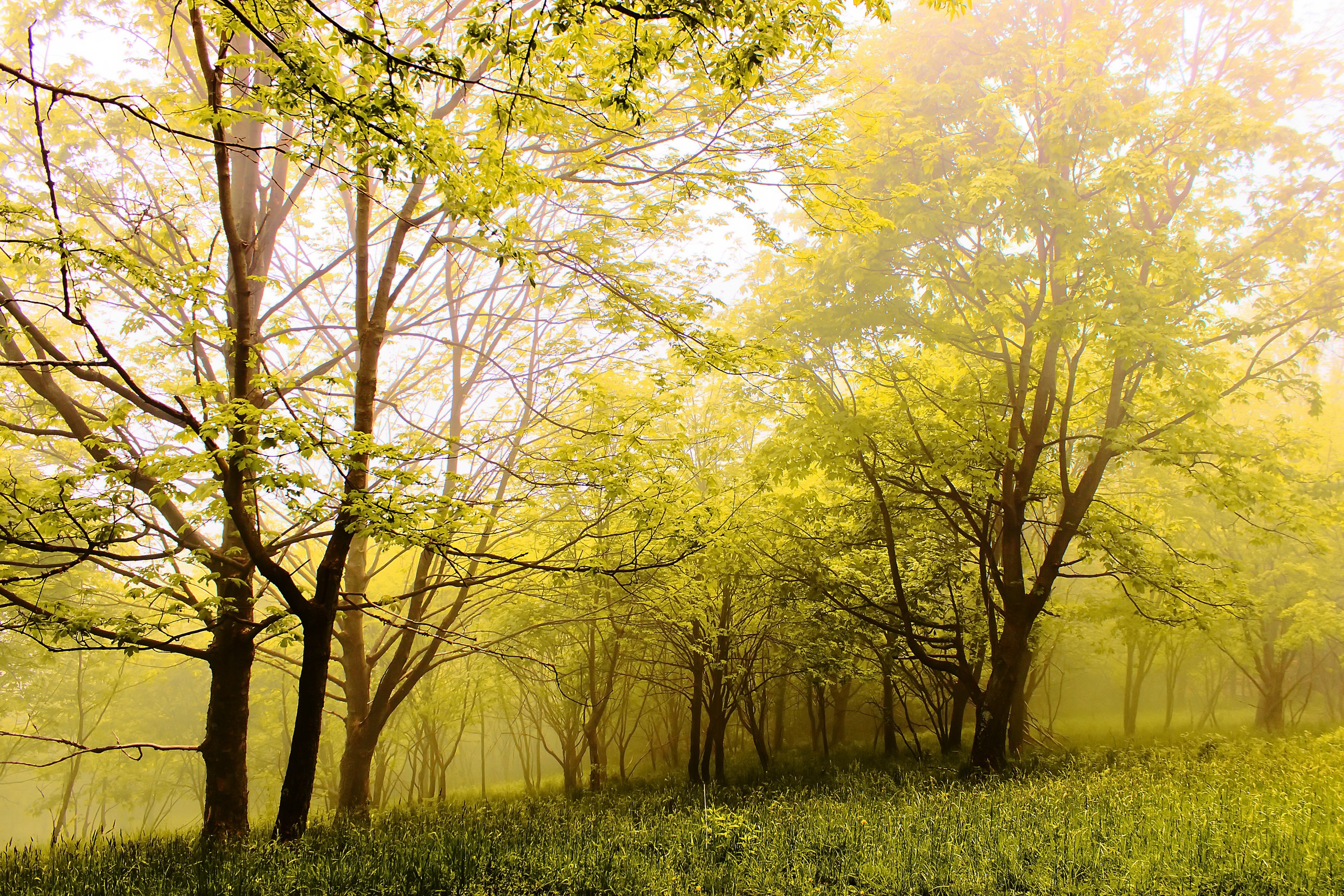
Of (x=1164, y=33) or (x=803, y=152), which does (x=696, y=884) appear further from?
(x=1164, y=33)

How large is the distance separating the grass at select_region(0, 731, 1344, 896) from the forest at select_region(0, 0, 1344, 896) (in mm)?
53

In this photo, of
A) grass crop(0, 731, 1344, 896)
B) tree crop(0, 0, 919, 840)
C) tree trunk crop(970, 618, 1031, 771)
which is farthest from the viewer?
tree trunk crop(970, 618, 1031, 771)

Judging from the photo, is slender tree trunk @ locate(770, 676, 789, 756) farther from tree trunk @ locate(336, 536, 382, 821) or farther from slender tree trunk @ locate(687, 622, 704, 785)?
tree trunk @ locate(336, 536, 382, 821)

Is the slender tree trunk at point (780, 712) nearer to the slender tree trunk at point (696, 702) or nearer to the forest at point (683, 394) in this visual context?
the forest at point (683, 394)

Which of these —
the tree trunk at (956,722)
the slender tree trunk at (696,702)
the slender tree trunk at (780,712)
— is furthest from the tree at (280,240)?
the slender tree trunk at (780,712)

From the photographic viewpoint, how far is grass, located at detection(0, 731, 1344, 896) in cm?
421

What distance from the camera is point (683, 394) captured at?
10938 millimetres

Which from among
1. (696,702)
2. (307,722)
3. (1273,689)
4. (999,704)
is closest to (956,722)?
(999,704)

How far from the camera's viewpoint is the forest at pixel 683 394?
4328 millimetres

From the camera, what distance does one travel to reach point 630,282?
6121 millimetres

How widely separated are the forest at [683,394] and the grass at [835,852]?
2.1 inches

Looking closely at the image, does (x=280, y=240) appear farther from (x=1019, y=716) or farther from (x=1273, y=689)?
(x=1273, y=689)

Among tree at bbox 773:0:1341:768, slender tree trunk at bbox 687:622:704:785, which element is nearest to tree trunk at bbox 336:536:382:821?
slender tree trunk at bbox 687:622:704:785

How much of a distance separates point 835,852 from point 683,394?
7.30 meters
